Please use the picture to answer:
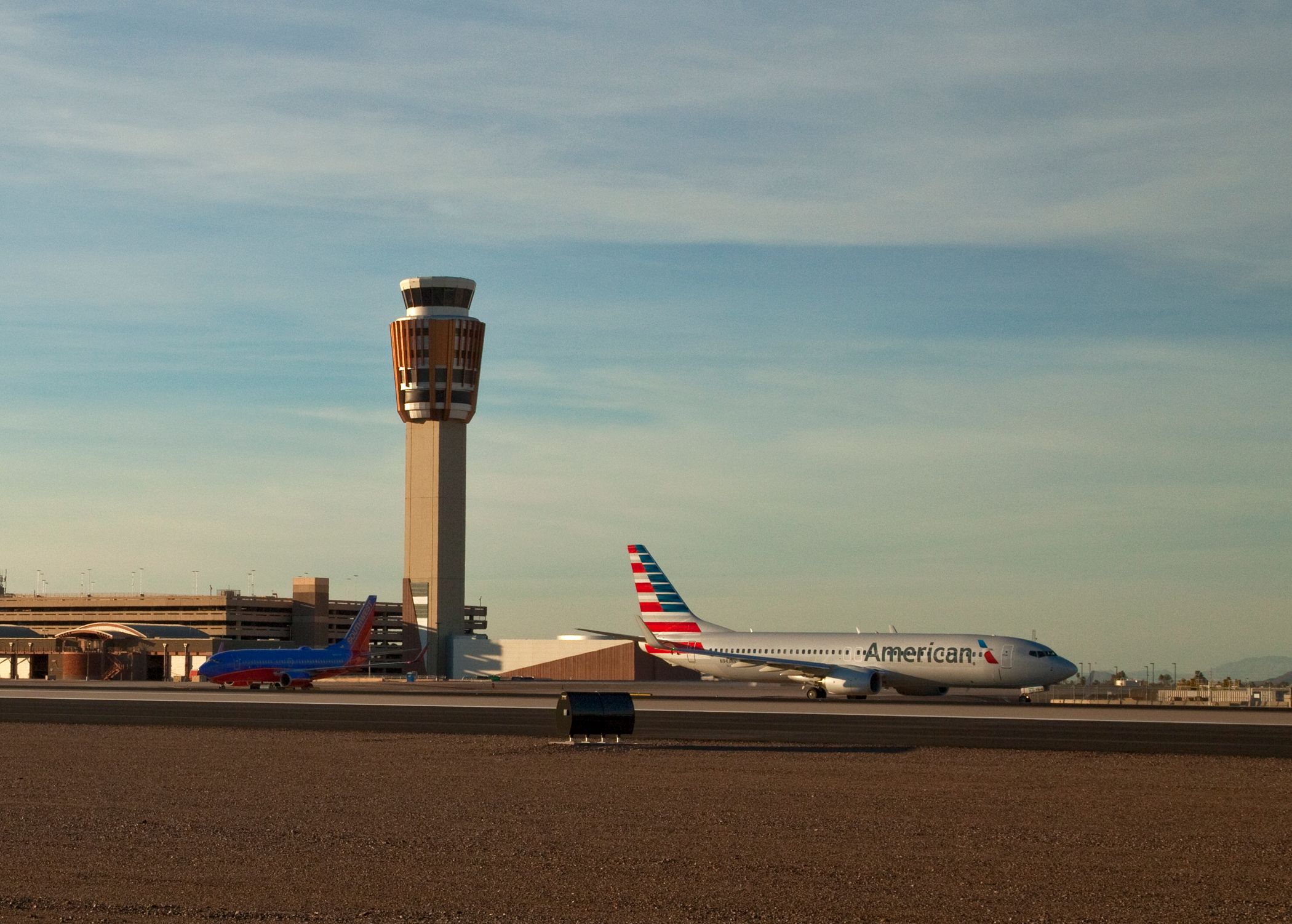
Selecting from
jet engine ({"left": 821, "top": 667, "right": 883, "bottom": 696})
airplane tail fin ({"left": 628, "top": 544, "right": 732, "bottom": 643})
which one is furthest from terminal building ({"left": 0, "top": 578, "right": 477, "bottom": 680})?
jet engine ({"left": 821, "top": 667, "right": 883, "bottom": 696})

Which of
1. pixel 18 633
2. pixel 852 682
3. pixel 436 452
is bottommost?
pixel 852 682

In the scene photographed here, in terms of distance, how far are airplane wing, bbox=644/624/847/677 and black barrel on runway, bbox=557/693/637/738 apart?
105 ft

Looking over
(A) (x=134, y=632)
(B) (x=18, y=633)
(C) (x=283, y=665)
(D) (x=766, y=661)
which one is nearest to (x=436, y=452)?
(A) (x=134, y=632)

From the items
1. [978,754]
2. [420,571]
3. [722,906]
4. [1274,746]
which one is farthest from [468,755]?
[420,571]

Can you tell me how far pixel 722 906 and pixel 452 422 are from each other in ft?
417

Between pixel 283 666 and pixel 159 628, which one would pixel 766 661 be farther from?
pixel 159 628

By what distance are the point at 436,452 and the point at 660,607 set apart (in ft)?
→ 205

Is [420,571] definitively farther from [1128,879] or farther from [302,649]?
[1128,879]

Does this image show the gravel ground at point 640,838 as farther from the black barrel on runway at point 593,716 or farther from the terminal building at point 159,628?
the terminal building at point 159,628

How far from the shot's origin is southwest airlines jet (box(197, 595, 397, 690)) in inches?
3233

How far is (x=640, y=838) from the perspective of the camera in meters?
19.9

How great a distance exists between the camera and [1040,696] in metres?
73.5

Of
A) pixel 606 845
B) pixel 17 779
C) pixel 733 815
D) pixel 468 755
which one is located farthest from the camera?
pixel 468 755

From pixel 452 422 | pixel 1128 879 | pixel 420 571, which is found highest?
pixel 452 422
